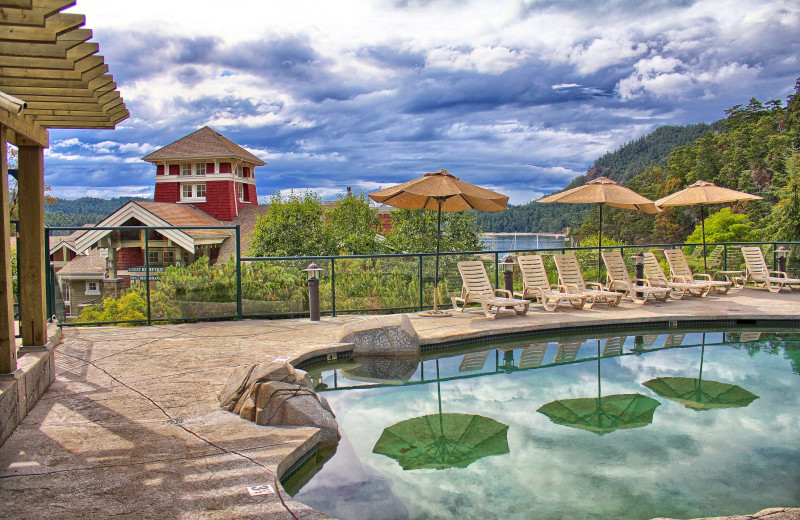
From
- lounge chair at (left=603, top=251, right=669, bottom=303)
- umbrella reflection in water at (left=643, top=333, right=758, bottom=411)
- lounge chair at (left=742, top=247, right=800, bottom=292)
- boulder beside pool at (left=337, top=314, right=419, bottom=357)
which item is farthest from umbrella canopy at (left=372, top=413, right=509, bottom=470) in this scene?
lounge chair at (left=742, top=247, right=800, bottom=292)

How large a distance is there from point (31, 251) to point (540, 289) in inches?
309

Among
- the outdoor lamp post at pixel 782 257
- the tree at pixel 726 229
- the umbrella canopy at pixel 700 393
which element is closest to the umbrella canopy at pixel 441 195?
the umbrella canopy at pixel 700 393

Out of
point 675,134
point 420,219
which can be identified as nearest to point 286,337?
point 420,219

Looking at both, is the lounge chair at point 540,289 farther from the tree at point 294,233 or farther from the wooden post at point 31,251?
the tree at point 294,233

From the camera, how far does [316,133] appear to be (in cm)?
8544

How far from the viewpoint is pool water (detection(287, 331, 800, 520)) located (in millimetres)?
3824

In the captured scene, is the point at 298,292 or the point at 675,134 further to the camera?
the point at 675,134

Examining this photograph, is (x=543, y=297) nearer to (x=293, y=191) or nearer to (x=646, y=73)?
(x=293, y=191)

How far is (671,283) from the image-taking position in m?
11.6

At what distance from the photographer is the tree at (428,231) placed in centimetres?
1938

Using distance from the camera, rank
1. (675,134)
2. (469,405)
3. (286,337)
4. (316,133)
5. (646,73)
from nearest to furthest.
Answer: (469,405) → (286,337) → (646,73) → (316,133) → (675,134)

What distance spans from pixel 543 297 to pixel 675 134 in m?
102

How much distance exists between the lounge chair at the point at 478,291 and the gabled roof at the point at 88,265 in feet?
18.8

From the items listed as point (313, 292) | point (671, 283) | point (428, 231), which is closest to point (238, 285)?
point (313, 292)
